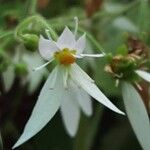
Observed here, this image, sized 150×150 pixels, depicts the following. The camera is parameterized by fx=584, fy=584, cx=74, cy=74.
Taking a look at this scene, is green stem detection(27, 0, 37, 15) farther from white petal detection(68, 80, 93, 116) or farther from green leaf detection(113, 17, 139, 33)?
green leaf detection(113, 17, 139, 33)

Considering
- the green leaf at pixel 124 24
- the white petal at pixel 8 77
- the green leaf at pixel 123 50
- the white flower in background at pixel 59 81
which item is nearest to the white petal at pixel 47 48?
the white flower in background at pixel 59 81

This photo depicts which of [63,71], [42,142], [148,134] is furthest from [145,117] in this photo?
[42,142]

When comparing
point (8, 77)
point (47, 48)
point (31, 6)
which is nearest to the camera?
point (47, 48)

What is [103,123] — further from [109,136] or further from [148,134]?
[148,134]

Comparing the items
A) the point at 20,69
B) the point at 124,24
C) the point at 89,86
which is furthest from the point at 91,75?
the point at 89,86

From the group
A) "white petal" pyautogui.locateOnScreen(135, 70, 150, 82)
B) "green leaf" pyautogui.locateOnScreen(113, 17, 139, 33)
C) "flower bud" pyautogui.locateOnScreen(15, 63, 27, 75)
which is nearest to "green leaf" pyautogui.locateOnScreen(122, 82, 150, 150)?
"white petal" pyautogui.locateOnScreen(135, 70, 150, 82)

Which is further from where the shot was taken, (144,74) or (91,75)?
(91,75)

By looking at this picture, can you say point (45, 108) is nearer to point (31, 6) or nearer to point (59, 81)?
point (59, 81)
